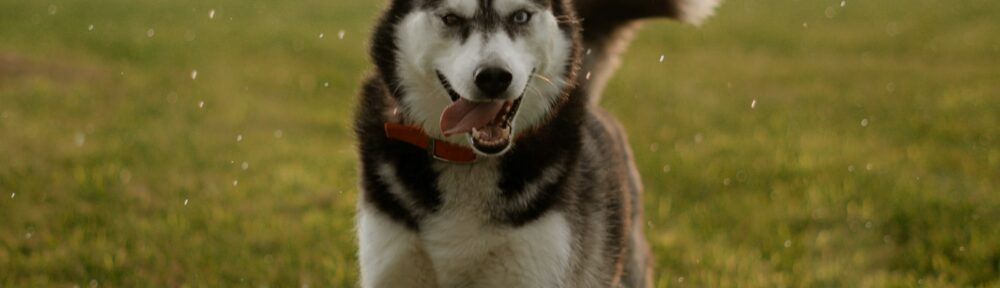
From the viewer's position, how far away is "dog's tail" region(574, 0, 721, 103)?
4.39m

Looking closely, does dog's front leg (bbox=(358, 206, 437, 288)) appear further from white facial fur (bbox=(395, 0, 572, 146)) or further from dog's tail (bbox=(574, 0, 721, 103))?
dog's tail (bbox=(574, 0, 721, 103))

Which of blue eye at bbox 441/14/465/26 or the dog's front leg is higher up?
blue eye at bbox 441/14/465/26

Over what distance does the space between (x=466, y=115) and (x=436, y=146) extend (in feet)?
0.74

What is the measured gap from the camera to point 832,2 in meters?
18.5

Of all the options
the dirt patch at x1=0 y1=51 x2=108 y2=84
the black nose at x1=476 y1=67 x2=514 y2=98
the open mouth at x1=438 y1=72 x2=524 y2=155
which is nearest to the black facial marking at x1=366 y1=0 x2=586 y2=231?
the open mouth at x1=438 y1=72 x2=524 y2=155

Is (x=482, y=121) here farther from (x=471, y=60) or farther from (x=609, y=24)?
(x=609, y=24)

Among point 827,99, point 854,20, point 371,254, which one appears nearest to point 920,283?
point 371,254

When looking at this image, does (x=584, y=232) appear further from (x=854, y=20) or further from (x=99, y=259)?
(x=854, y=20)

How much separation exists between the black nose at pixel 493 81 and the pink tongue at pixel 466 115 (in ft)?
0.45

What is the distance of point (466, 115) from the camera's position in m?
3.11

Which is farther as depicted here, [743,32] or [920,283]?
[743,32]

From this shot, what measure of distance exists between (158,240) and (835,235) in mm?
3665

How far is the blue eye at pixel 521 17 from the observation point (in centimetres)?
310

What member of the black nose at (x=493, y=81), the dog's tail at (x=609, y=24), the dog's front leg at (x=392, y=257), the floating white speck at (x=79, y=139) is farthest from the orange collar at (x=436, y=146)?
the floating white speck at (x=79, y=139)
